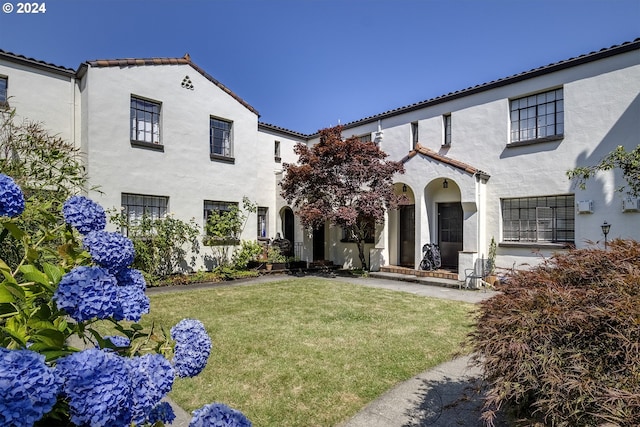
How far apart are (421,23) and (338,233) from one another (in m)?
10.1

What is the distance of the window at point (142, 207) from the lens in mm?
11906

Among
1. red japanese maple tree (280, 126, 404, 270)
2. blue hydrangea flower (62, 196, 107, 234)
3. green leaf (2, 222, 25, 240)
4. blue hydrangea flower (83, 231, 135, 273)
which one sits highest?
red japanese maple tree (280, 126, 404, 270)

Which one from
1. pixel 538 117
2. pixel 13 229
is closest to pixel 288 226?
pixel 538 117

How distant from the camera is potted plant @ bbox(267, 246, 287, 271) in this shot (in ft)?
48.3

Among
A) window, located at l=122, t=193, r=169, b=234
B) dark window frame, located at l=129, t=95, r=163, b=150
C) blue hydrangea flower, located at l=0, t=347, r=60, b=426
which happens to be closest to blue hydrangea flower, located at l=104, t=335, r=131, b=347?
blue hydrangea flower, located at l=0, t=347, r=60, b=426

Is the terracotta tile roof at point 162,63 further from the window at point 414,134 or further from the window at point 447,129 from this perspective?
the window at point 447,129

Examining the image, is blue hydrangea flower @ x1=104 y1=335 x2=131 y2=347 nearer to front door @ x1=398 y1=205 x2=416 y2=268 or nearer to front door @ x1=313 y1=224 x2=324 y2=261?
front door @ x1=398 y1=205 x2=416 y2=268

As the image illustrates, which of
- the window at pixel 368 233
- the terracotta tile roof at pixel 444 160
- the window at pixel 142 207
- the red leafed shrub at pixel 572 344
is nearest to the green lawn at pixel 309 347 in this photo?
the red leafed shrub at pixel 572 344

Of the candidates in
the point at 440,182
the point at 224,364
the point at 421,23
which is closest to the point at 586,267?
the point at 224,364

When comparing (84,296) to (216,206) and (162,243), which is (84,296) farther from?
(216,206)

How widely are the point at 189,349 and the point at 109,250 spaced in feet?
1.89

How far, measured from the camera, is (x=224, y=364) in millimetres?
4855

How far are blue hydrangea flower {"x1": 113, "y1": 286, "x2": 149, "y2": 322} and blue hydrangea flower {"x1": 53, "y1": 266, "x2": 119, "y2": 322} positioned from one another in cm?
9

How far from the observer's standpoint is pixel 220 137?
14.8m
